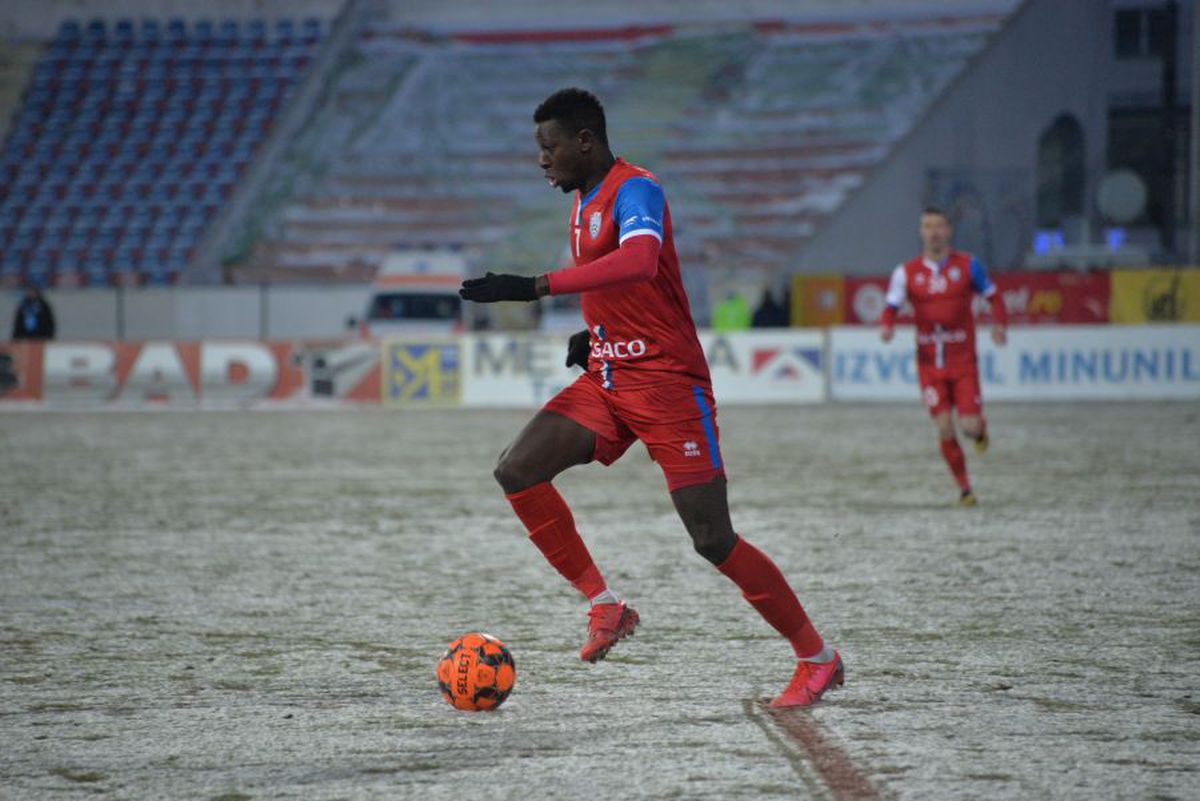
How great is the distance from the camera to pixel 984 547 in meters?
9.09

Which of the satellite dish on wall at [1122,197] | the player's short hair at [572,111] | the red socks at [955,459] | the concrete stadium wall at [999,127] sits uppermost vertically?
the concrete stadium wall at [999,127]

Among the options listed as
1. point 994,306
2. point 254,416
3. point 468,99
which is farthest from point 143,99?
point 994,306

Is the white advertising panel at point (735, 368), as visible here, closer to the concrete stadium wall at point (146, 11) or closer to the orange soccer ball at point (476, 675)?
the concrete stadium wall at point (146, 11)

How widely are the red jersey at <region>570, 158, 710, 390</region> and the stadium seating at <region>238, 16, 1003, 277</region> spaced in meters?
24.9

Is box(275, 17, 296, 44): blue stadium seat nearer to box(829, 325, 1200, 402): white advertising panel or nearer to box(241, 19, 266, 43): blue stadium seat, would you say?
box(241, 19, 266, 43): blue stadium seat

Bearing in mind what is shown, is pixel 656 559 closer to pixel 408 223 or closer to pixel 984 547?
pixel 984 547

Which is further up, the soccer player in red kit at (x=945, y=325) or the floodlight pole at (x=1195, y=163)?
the floodlight pole at (x=1195, y=163)

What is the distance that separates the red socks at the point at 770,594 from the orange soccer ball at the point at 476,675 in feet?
2.73

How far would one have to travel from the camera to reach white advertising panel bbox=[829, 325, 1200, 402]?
22.2m

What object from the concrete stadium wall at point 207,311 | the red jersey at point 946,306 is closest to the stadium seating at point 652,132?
the concrete stadium wall at point 207,311

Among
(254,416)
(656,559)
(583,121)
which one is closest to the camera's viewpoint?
(583,121)

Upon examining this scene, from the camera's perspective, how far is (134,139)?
34.4 m

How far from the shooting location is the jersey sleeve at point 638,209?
5.05 metres

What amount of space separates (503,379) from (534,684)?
17.6 m
